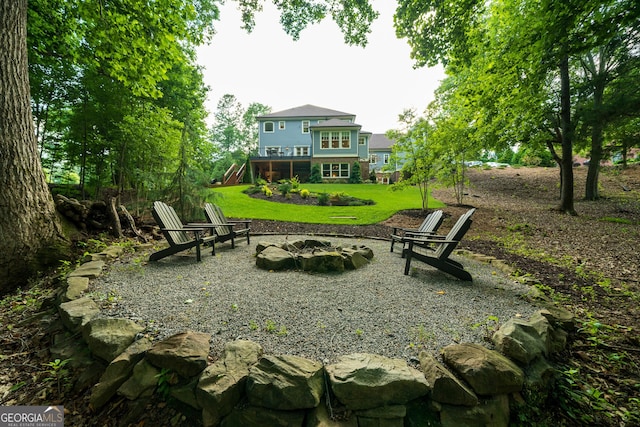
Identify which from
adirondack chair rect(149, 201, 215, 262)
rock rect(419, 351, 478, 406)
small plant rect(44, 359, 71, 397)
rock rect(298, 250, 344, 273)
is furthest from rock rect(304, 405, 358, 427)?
adirondack chair rect(149, 201, 215, 262)

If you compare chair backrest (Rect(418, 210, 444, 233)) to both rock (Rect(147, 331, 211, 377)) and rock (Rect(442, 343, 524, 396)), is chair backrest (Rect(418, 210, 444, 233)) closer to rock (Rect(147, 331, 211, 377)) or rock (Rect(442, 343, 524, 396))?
rock (Rect(442, 343, 524, 396))

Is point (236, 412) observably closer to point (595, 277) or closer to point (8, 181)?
point (8, 181)

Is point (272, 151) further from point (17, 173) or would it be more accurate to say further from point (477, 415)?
point (477, 415)

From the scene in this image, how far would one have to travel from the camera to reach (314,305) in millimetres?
2893

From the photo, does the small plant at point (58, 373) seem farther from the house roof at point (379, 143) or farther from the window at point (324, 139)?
the house roof at point (379, 143)

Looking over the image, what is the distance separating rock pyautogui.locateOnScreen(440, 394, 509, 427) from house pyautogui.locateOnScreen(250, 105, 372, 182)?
2355cm

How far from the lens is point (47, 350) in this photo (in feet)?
7.68

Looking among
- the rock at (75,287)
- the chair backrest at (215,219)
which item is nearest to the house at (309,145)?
the chair backrest at (215,219)

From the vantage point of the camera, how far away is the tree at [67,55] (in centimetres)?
358

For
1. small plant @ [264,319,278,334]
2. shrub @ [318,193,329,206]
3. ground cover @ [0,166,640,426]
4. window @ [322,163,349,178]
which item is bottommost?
ground cover @ [0,166,640,426]

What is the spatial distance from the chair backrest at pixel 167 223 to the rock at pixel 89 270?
93cm

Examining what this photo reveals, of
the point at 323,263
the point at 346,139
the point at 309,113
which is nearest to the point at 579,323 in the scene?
the point at 323,263

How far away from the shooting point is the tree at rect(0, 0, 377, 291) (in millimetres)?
3582

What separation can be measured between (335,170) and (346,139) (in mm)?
3098
